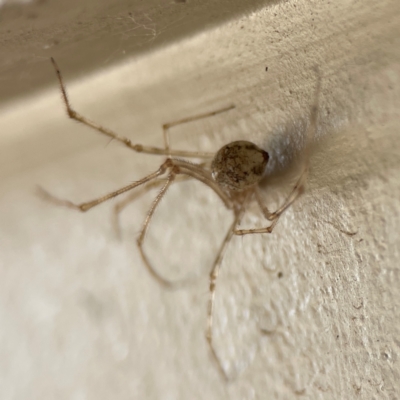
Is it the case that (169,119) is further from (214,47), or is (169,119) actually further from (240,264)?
(240,264)

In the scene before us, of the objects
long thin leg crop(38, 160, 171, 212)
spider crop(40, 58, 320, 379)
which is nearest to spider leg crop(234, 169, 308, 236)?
spider crop(40, 58, 320, 379)

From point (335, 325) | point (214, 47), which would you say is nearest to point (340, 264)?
point (335, 325)

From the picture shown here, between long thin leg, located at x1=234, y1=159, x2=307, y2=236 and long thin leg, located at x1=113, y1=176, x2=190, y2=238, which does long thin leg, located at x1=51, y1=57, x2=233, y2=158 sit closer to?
long thin leg, located at x1=113, y1=176, x2=190, y2=238

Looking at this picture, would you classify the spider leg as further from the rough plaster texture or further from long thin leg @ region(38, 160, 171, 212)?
long thin leg @ region(38, 160, 171, 212)

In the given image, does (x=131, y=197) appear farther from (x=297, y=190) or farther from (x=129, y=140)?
(x=297, y=190)

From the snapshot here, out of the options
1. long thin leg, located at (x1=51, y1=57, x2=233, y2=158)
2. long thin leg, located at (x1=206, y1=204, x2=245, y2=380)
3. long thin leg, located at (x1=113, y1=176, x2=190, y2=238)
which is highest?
long thin leg, located at (x1=51, y1=57, x2=233, y2=158)

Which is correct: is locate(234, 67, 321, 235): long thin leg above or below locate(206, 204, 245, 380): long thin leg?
above

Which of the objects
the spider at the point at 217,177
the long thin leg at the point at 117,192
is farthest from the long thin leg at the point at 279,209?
the long thin leg at the point at 117,192

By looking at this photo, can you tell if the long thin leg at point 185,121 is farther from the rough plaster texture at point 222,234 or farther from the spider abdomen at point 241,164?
the spider abdomen at point 241,164

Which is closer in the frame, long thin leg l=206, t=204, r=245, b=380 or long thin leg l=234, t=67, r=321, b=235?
long thin leg l=234, t=67, r=321, b=235
